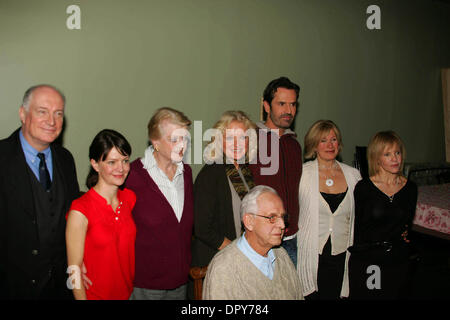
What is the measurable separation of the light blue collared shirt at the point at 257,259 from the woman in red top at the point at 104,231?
680mm

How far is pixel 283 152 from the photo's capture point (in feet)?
8.70

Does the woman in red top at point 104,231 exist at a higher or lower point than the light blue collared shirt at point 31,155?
lower

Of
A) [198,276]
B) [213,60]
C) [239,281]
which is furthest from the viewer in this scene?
[213,60]

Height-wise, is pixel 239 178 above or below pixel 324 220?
above

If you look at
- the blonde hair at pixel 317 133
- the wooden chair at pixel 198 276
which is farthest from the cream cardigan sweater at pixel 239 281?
the blonde hair at pixel 317 133

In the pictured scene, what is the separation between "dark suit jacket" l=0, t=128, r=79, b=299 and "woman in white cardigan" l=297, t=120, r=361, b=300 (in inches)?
72.9

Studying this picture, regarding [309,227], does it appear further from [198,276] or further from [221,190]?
[198,276]

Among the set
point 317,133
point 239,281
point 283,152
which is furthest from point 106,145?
point 317,133

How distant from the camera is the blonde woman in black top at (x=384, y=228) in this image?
264 cm

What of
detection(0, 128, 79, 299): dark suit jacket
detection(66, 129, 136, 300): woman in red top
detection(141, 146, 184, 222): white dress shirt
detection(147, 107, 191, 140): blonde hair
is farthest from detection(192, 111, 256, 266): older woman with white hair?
detection(0, 128, 79, 299): dark suit jacket

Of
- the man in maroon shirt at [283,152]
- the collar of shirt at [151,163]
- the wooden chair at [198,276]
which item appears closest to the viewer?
the wooden chair at [198,276]

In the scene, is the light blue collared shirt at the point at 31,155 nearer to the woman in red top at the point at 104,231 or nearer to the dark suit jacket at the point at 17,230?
the dark suit jacket at the point at 17,230

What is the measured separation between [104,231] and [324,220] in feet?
5.43
